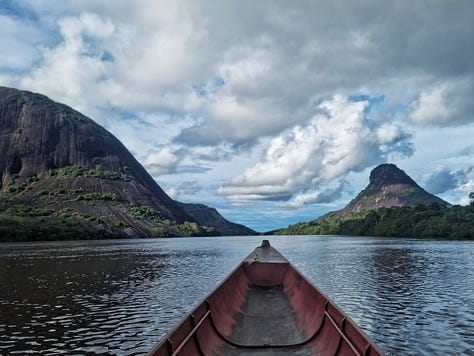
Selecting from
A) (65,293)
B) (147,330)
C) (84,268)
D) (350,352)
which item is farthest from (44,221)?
(350,352)

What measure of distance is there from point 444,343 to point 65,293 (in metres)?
26.8

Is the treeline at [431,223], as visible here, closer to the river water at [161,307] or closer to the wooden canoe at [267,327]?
the river water at [161,307]

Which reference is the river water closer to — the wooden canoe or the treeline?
the wooden canoe

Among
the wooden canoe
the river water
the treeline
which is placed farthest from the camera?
the treeline

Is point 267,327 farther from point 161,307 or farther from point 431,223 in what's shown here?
point 431,223

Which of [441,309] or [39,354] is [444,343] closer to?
[441,309]

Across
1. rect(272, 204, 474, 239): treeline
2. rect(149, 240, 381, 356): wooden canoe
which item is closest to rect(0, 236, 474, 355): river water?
rect(149, 240, 381, 356): wooden canoe

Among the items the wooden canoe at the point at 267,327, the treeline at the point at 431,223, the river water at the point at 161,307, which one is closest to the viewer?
the wooden canoe at the point at 267,327

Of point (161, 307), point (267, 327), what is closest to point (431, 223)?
point (161, 307)

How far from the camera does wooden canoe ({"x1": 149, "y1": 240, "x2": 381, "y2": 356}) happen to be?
10141mm

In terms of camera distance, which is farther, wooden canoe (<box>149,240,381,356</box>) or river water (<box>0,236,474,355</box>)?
river water (<box>0,236,474,355</box>)

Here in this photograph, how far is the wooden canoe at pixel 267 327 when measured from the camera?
10.1 m

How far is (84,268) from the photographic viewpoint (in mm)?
50250

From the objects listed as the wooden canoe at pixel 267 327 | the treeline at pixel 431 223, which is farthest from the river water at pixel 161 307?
the treeline at pixel 431 223
